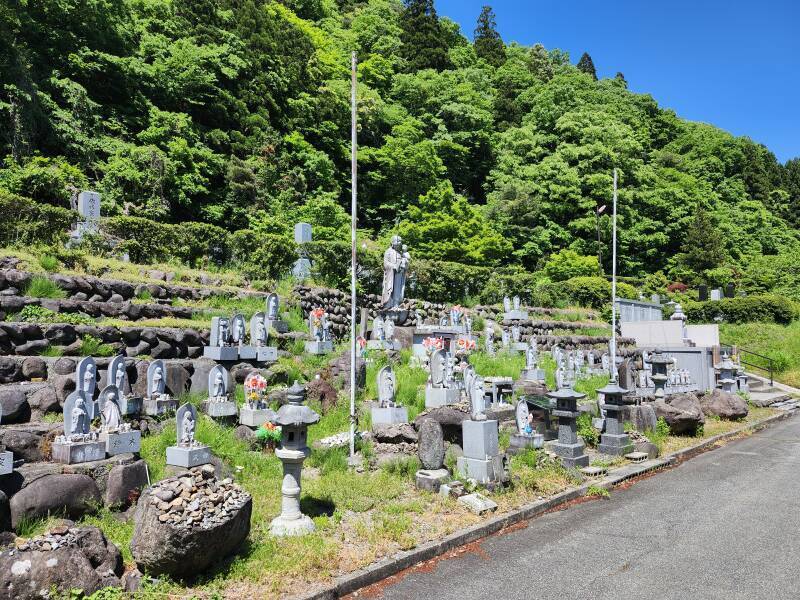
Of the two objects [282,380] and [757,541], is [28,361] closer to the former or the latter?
[282,380]

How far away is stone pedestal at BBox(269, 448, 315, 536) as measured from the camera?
6152 millimetres

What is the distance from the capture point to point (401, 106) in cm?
3938

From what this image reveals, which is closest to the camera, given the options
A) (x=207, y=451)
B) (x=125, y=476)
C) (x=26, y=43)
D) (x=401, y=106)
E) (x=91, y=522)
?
(x=91, y=522)

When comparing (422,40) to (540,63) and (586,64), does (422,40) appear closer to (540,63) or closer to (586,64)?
(540,63)

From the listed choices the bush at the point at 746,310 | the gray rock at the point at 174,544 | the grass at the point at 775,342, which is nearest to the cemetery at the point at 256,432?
A: the gray rock at the point at 174,544

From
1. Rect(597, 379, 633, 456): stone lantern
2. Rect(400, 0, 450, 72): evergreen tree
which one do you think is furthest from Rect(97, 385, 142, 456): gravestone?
Rect(400, 0, 450, 72): evergreen tree

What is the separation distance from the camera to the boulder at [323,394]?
35.9 feet

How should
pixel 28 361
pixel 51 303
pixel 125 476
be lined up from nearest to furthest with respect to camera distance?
pixel 125 476 → pixel 28 361 → pixel 51 303

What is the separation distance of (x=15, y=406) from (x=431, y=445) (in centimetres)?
589

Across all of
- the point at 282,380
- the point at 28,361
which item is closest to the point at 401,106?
the point at 282,380

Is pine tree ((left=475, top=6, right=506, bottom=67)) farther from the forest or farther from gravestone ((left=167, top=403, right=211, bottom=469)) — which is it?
gravestone ((left=167, top=403, right=211, bottom=469))

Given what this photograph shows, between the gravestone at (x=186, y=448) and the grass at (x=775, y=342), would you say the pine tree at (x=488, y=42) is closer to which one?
the grass at (x=775, y=342)

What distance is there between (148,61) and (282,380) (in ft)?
79.0

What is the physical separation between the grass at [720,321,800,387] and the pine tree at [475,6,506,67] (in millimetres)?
36725
